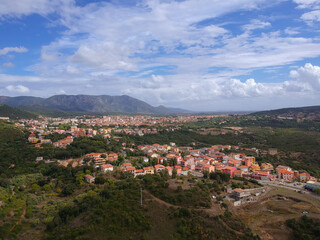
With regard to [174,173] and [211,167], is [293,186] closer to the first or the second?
[211,167]

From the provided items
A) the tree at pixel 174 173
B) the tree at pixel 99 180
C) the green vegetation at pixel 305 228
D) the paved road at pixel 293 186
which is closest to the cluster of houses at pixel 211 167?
the tree at pixel 174 173

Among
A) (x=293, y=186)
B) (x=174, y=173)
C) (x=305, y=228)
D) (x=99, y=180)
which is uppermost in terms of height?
(x=99, y=180)

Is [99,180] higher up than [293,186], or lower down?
higher up

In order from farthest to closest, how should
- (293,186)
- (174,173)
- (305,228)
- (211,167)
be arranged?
1. (211,167)
2. (174,173)
3. (293,186)
4. (305,228)

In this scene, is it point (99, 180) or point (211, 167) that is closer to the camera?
point (99, 180)

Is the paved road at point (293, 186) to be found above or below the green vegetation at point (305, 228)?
below

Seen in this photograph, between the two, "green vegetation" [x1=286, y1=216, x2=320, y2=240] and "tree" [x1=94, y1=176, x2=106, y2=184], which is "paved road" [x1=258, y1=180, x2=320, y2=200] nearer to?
"green vegetation" [x1=286, y1=216, x2=320, y2=240]

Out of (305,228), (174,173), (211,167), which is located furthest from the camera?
(211,167)

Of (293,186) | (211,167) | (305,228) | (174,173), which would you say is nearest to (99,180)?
(174,173)

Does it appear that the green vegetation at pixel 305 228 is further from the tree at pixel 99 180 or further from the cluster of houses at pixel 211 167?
the tree at pixel 99 180

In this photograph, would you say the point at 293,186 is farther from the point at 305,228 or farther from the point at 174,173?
the point at 174,173

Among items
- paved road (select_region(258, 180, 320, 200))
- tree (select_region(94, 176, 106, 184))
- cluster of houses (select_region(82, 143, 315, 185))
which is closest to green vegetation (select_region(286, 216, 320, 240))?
paved road (select_region(258, 180, 320, 200))
